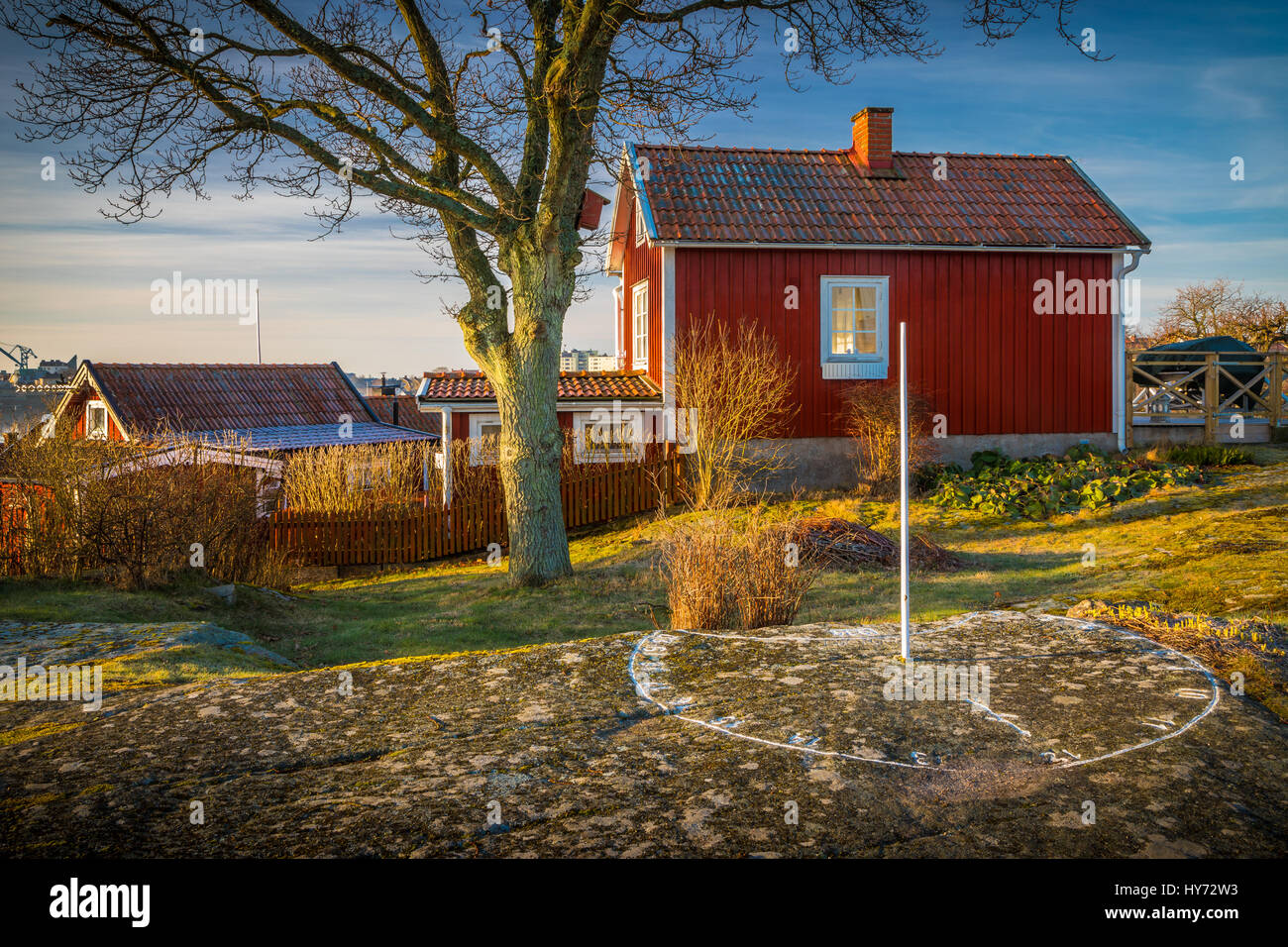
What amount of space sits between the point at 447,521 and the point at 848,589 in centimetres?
841

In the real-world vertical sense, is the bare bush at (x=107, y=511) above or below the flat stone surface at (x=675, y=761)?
above

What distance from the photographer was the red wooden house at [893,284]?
1727cm

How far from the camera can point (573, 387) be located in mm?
18031

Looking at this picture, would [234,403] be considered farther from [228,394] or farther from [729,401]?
[729,401]

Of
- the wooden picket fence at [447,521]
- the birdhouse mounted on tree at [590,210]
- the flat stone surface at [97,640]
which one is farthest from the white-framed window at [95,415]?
the flat stone surface at [97,640]

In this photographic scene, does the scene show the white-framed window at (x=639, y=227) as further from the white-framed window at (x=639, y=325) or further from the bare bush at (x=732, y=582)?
the bare bush at (x=732, y=582)

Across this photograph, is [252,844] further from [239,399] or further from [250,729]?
[239,399]

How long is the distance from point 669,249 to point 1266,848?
599 inches

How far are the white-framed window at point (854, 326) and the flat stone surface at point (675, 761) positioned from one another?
12.9 m

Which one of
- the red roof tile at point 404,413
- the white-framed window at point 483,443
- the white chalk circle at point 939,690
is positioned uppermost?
the red roof tile at point 404,413

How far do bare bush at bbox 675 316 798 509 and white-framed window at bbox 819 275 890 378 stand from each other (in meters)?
1.02

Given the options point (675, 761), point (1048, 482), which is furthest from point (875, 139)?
point (675, 761)

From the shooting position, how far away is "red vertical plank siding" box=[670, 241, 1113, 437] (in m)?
17.3
